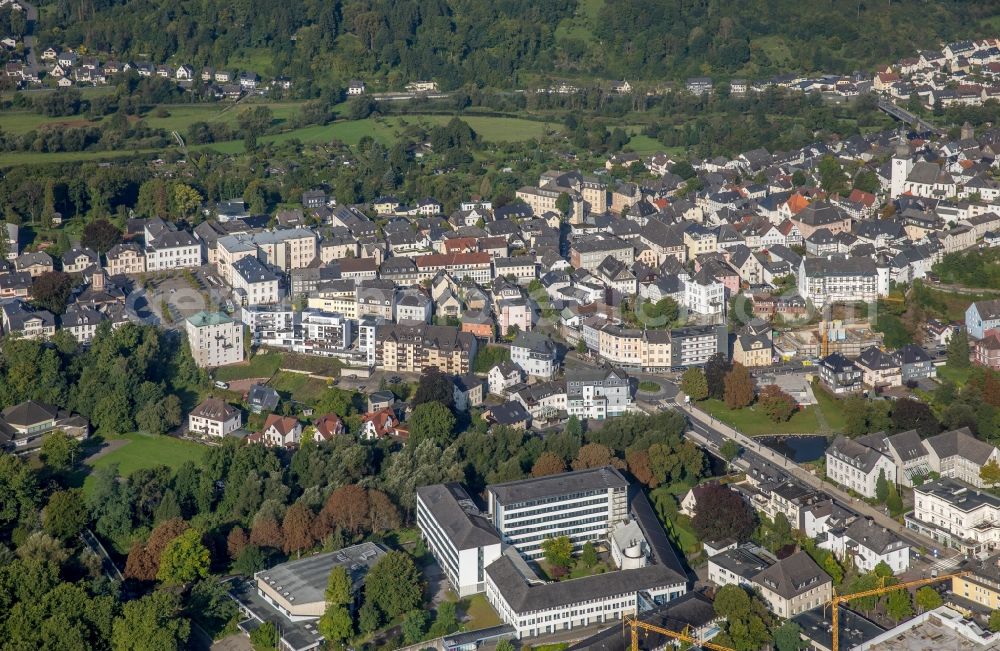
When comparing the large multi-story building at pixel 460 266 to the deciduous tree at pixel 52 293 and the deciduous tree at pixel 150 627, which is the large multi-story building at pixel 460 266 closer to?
the deciduous tree at pixel 52 293

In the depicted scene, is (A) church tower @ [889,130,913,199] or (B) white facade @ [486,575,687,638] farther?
(A) church tower @ [889,130,913,199]

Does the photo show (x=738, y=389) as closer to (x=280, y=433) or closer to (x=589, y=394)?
(x=589, y=394)

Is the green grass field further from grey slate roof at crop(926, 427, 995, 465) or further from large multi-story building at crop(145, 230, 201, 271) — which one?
grey slate roof at crop(926, 427, 995, 465)

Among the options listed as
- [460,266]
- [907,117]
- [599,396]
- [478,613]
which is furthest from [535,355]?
[907,117]

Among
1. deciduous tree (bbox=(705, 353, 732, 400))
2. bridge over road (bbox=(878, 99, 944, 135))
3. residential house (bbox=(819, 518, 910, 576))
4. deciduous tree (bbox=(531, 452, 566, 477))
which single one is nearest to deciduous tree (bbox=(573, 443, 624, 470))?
deciduous tree (bbox=(531, 452, 566, 477))

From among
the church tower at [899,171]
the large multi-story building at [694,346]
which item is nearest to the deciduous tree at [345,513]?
the large multi-story building at [694,346]

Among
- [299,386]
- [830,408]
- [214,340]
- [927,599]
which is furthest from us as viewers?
[214,340]

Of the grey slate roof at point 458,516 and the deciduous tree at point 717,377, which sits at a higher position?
the deciduous tree at point 717,377
